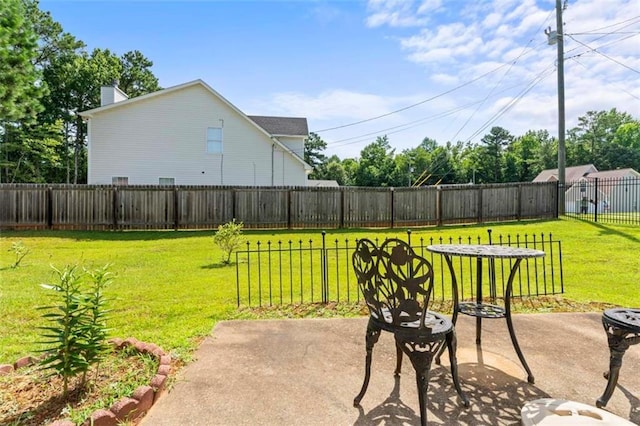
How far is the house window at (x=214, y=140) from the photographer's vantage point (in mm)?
16656

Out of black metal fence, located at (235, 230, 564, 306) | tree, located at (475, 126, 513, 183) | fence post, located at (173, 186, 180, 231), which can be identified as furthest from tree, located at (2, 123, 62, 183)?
tree, located at (475, 126, 513, 183)

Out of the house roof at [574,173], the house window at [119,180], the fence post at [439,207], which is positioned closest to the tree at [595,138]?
the house roof at [574,173]

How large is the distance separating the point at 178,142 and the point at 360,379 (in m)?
16.0

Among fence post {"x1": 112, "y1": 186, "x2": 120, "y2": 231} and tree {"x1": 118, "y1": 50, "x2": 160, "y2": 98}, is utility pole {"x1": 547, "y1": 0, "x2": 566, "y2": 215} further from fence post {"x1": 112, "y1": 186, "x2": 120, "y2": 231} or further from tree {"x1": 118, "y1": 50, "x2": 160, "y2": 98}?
tree {"x1": 118, "y1": 50, "x2": 160, "y2": 98}

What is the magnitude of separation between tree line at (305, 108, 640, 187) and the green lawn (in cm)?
3722

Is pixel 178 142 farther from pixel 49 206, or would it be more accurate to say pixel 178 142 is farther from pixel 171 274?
pixel 171 274

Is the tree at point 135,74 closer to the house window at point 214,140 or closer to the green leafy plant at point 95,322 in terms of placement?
the house window at point 214,140

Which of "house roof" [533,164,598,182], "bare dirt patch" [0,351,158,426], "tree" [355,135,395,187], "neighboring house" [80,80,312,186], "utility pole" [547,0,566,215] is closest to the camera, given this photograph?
"bare dirt patch" [0,351,158,426]

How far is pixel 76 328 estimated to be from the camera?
2314mm

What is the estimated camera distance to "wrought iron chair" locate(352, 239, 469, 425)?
205 cm

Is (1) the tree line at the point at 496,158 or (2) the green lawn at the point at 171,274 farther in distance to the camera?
(1) the tree line at the point at 496,158

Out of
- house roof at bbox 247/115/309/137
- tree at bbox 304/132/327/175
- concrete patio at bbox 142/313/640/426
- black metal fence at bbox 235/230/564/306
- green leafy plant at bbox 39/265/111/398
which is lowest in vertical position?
concrete patio at bbox 142/313/640/426

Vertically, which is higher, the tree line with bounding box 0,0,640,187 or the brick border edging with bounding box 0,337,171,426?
the tree line with bounding box 0,0,640,187

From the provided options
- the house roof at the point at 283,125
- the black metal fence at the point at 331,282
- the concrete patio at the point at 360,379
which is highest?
the house roof at the point at 283,125
